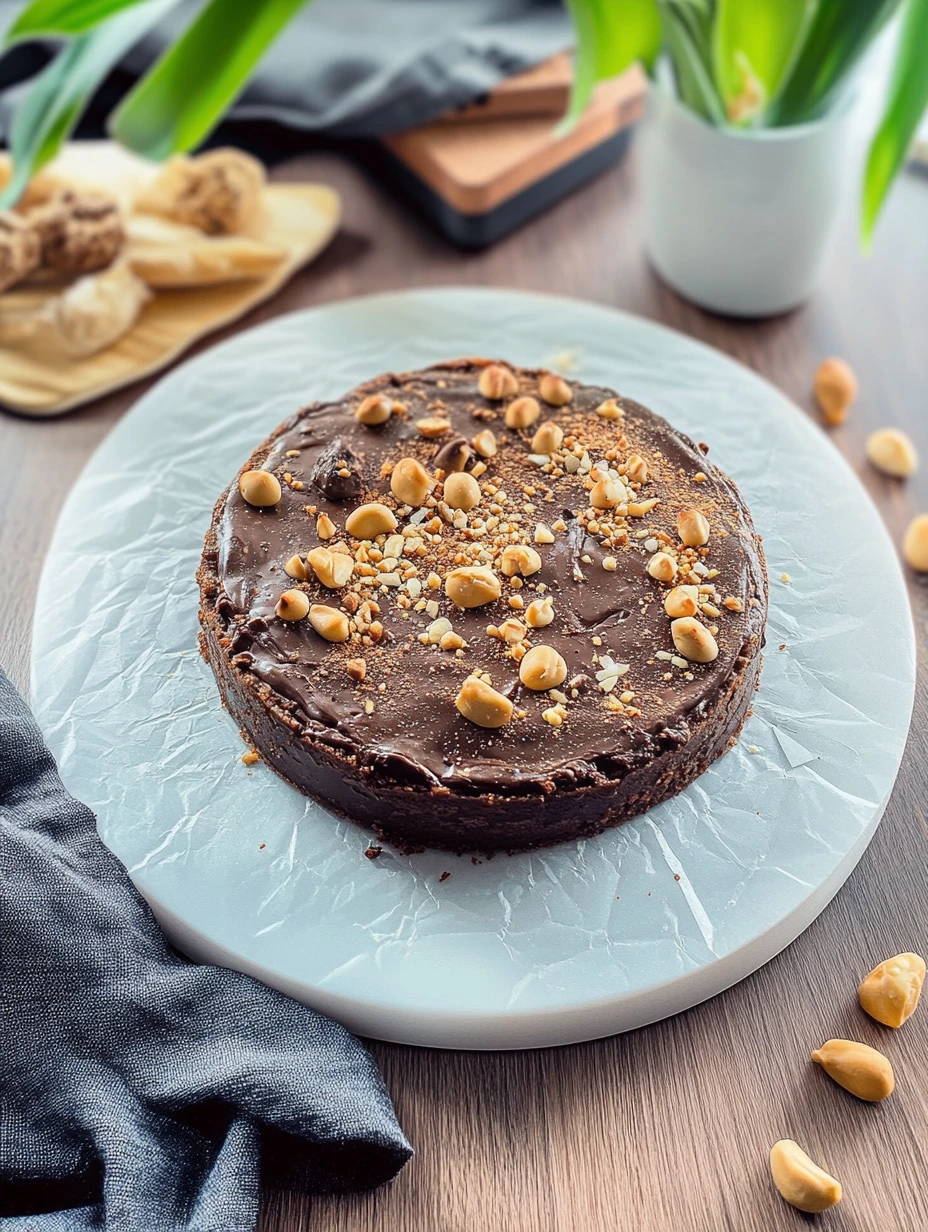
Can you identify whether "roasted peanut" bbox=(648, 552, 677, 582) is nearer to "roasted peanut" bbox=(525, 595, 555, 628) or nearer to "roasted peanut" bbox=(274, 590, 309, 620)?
"roasted peanut" bbox=(525, 595, 555, 628)

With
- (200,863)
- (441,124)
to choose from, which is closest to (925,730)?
(200,863)

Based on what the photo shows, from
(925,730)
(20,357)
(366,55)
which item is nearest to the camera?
(925,730)

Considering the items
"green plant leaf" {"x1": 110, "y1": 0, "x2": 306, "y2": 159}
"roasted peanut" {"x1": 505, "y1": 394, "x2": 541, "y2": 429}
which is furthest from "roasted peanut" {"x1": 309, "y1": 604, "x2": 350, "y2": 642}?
"green plant leaf" {"x1": 110, "y1": 0, "x2": 306, "y2": 159}

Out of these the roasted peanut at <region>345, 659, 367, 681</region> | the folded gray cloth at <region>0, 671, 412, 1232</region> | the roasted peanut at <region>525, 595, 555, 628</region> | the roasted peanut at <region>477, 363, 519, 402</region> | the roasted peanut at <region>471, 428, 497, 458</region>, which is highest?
the roasted peanut at <region>477, 363, 519, 402</region>

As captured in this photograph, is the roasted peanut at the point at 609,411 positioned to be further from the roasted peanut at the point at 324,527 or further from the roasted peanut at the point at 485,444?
the roasted peanut at the point at 324,527

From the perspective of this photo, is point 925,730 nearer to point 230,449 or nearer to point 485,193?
point 230,449

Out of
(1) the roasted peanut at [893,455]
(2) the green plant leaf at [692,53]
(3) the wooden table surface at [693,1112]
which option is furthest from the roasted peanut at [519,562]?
(2) the green plant leaf at [692,53]

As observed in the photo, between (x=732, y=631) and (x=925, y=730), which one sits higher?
(x=732, y=631)
